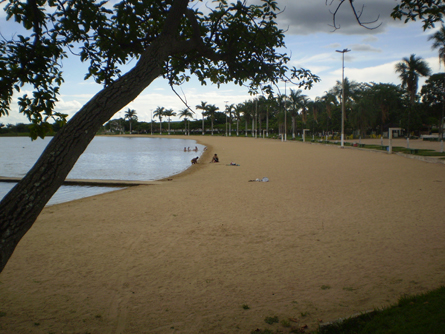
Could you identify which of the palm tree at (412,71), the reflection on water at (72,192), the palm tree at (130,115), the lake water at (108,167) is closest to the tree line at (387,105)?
the palm tree at (412,71)

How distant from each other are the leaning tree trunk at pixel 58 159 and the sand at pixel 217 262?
176 cm

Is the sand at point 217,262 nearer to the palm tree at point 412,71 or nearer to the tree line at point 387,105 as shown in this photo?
the tree line at point 387,105

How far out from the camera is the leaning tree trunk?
2.42m

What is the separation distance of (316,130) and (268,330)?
275ft

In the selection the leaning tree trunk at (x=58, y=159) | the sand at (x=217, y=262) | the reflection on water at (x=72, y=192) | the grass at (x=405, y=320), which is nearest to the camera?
the leaning tree trunk at (x=58, y=159)

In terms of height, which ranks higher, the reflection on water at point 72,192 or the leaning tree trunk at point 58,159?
the leaning tree trunk at point 58,159

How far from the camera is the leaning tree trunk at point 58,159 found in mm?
2420

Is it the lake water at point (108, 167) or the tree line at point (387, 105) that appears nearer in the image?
the lake water at point (108, 167)

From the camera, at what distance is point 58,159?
256 centimetres

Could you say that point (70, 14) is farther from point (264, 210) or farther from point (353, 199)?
point (353, 199)

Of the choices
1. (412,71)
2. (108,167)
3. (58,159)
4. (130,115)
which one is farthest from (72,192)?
(130,115)

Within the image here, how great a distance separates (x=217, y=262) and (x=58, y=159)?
3.55 m

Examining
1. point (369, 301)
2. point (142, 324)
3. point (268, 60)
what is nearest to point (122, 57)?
point (268, 60)

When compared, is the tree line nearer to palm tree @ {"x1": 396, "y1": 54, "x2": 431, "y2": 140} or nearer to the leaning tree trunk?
palm tree @ {"x1": 396, "y1": 54, "x2": 431, "y2": 140}
